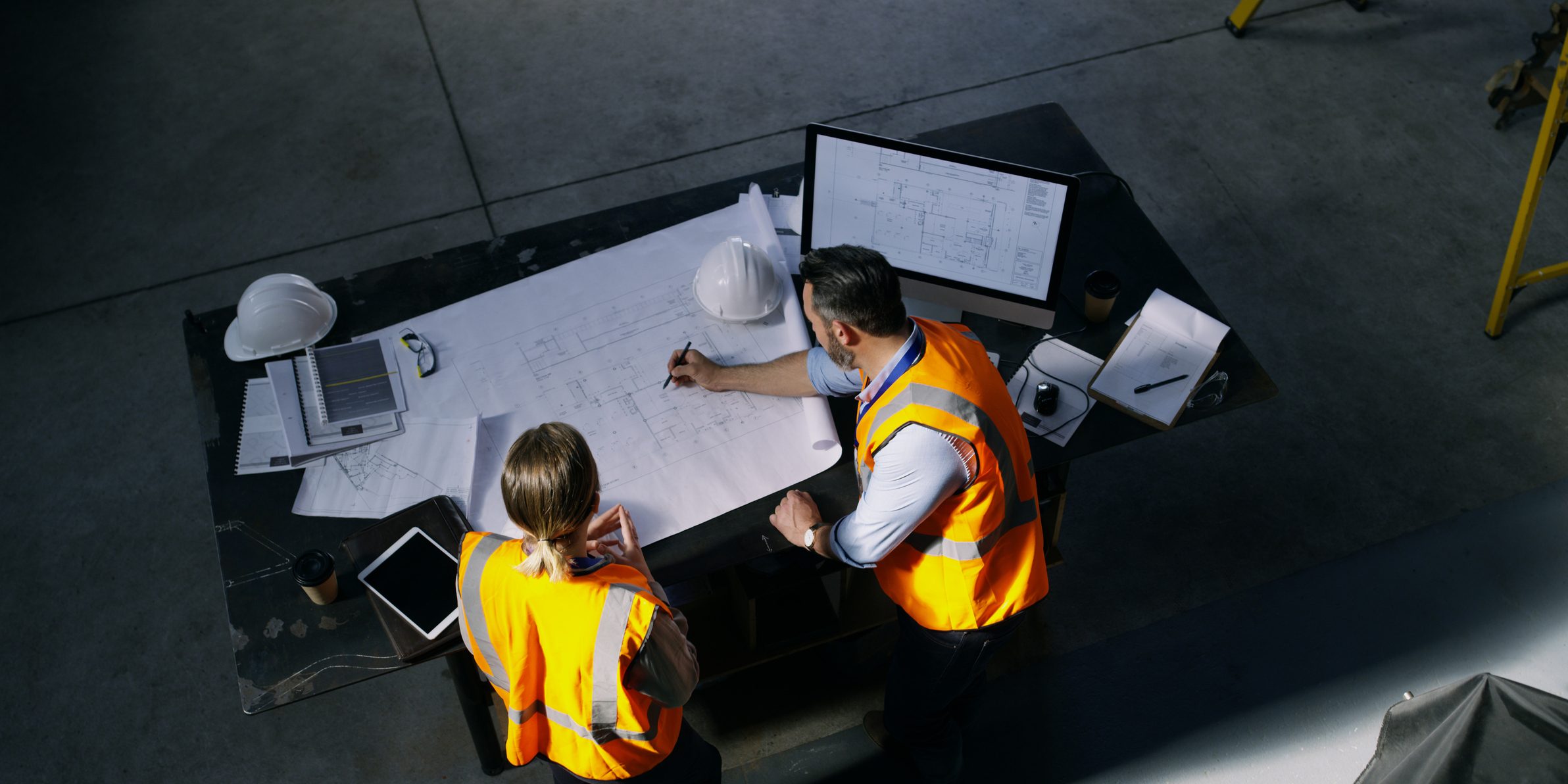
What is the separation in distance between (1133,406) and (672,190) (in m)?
2.53

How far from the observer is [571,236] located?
297 cm

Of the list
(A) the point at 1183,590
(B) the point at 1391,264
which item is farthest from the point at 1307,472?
(B) the point at 1391,264

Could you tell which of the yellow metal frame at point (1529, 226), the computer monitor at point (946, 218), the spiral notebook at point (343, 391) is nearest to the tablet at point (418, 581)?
the spiral notebook at point (343, 391)

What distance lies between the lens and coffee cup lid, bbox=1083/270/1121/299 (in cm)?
272

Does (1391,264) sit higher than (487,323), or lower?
lower

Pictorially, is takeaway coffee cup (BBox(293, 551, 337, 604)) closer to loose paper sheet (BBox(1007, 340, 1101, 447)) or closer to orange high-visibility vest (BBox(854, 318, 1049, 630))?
orange high-visibility vest (BBox(854, 318, 1049, 630))

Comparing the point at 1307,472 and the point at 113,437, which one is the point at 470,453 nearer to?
the point at 113,437

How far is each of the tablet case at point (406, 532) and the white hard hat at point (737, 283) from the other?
82 cm

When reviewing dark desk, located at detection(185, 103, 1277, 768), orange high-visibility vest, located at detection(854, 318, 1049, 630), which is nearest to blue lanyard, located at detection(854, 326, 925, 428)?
orange high-visibility vest, located at detection(854, 318, 1049, 630)

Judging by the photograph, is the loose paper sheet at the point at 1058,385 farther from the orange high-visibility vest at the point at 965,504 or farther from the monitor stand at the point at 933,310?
the orange high-visibility vest at the point at 965,504

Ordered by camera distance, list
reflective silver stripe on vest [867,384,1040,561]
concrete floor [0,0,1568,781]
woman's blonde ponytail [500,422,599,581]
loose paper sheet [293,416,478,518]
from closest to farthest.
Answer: woman's blonde ponytail [500,422,599,581], reflective silver stripe on vest [867,384,1040,561], loose paper sheet [293,416,478,518], concrete floor [0,0,1568,781]

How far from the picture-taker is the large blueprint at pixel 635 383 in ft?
8.12

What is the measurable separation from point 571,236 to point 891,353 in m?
1.20

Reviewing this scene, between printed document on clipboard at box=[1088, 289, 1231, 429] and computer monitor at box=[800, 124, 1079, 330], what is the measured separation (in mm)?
212
